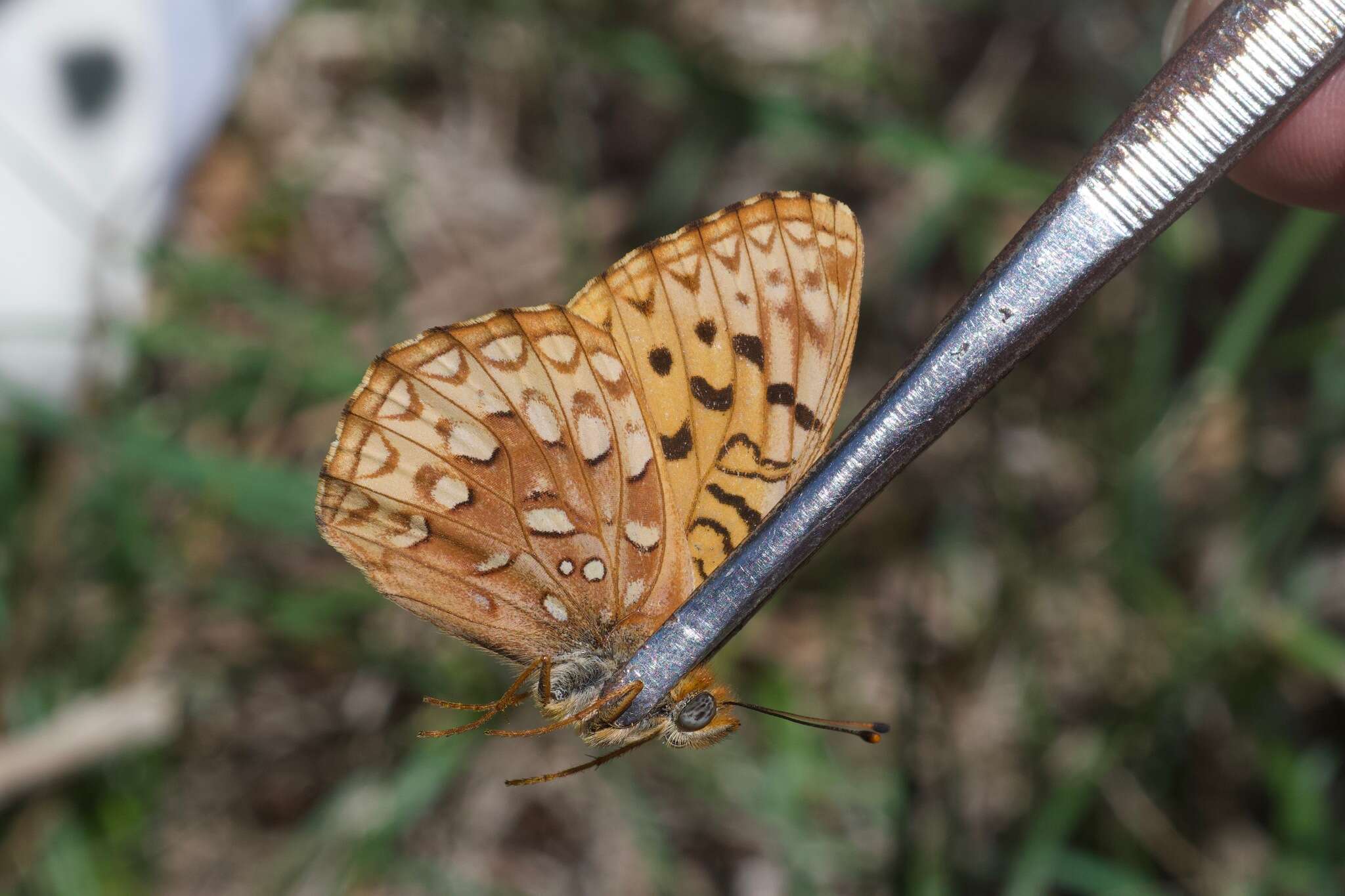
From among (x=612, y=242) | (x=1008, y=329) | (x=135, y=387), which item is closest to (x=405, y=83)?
(x=612, y=242)

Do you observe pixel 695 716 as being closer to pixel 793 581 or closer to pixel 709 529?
pixel 709 529

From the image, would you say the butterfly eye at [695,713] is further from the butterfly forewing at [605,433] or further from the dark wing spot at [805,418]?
the dark wing spot at [805,418]

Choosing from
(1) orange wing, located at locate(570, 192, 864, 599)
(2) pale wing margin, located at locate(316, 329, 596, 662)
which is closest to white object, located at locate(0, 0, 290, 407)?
(2) pale wing margin, located at locate(316, 329, 596, 662)

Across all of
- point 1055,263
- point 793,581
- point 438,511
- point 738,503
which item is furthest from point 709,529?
point 793,581

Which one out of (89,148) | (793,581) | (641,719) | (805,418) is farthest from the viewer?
(89,148)

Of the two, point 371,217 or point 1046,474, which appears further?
point 371,217

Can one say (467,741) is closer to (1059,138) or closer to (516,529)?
(516,529)
